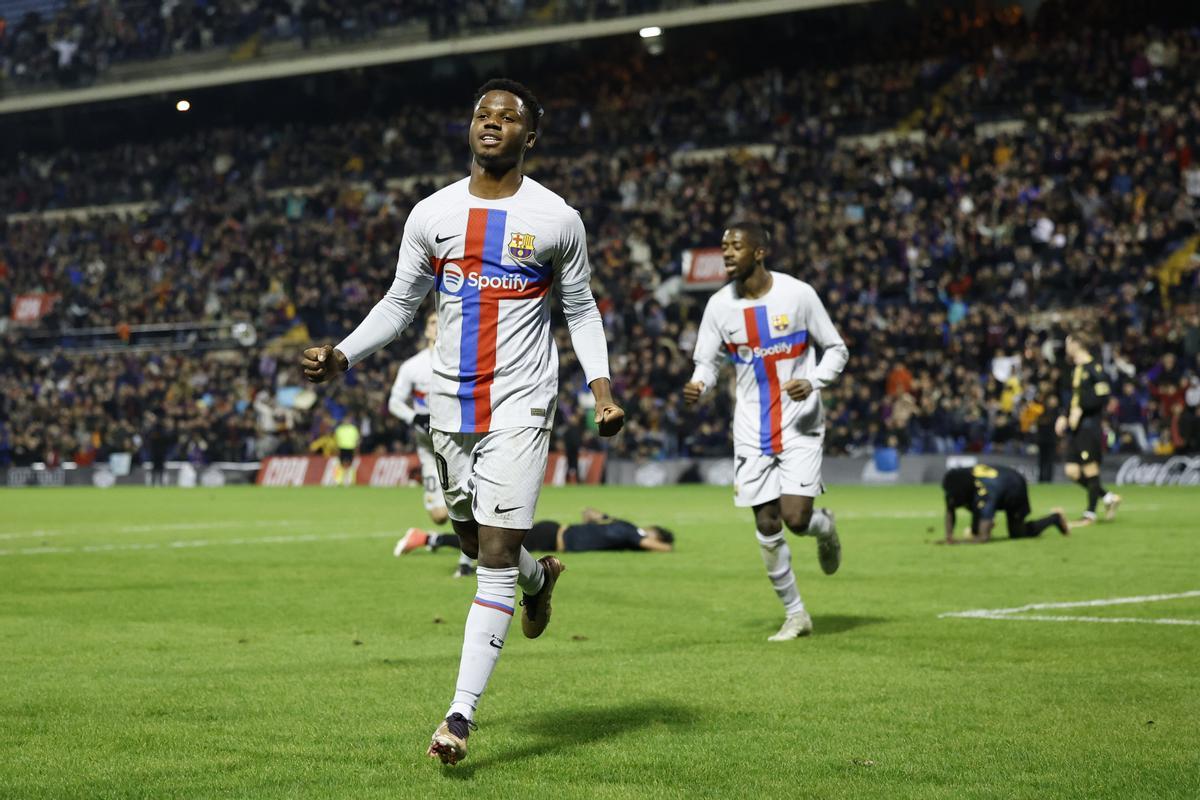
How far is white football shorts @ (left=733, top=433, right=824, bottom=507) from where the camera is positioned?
396 inches

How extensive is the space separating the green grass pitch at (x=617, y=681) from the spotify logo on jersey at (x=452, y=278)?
1.84 metres

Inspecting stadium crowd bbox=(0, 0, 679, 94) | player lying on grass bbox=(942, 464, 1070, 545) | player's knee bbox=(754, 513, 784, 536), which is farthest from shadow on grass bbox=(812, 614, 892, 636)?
stadium crowd bbox=(0, 0, 679, 94)

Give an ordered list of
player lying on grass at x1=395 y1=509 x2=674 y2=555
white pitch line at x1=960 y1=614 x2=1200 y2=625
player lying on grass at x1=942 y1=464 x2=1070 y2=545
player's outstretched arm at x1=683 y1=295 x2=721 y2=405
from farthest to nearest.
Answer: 1. player lying on grass at x1=942 y1=464 x2=1070 y2=545
2. player lying on grass at x1=395 y1=509 x2=674 y2=555
3. player's outstretched arm at x1=683 y1=295 x2=721 y2=405
4. white pitch line at x1=960 y1=614 x2=1200 y2=625

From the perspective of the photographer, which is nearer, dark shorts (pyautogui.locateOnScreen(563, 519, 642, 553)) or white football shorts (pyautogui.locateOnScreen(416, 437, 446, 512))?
white football shorts (pyautogui.locateOnScreen(416, 437, 446, 512))

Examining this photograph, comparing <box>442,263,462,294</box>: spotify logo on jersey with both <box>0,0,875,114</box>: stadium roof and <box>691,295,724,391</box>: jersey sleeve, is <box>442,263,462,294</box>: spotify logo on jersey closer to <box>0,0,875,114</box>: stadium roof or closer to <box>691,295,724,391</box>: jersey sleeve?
<box>691,295,724,391</box>: jersey sleeve

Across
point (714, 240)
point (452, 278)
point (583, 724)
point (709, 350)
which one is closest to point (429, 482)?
point (709, 350)

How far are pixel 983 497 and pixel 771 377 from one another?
25.9 ft

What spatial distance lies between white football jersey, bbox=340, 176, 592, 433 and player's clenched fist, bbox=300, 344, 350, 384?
188 mm

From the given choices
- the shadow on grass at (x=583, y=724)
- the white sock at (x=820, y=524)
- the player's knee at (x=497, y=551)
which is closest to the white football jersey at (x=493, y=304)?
the player's knee at (x=497, y=551)

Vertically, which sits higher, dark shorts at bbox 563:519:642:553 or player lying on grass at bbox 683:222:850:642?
player lying on grass at bbox 683:222:850:642

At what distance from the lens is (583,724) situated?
6.68m

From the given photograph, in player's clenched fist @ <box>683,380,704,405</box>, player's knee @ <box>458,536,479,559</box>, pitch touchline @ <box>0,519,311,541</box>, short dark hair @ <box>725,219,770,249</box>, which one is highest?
short dark hair @ <box>725,219,770,249</box>

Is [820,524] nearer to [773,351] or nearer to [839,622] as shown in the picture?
[839,622]

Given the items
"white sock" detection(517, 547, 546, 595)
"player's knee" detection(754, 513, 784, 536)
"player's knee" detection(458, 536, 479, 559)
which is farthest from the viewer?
"player's knee" detection(754, 513, 784, 536)
